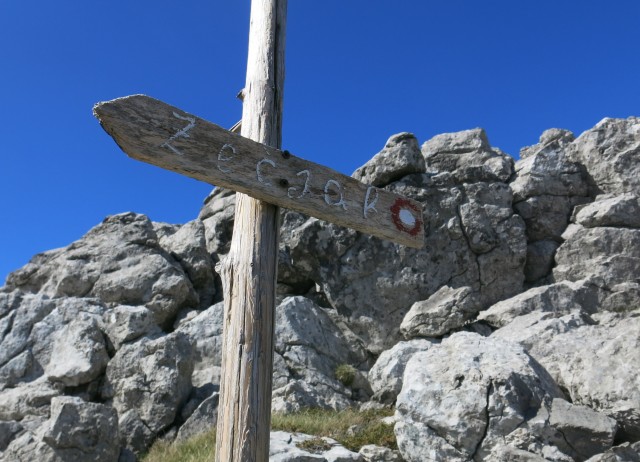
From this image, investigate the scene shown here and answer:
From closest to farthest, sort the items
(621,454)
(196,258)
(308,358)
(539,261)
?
(621,454)
(308,358)
(539,261)
(196,258)

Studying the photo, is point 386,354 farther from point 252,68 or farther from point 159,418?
point 252,68

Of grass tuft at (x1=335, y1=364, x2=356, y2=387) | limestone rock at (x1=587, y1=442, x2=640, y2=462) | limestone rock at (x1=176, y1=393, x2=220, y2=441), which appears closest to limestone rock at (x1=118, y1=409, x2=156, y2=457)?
limestone rock at (x1=176, y1=393, x2=220, y2=441)

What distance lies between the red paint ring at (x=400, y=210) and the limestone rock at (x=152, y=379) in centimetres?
1379

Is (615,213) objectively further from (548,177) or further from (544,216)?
(548,177)

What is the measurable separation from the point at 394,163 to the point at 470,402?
15218mm

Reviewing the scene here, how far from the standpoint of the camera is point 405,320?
22656 mm

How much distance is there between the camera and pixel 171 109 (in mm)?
5734

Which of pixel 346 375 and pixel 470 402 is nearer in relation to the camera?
pixel 470 402

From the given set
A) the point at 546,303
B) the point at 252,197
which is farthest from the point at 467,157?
the point at 252,197

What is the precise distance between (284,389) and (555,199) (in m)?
15.8

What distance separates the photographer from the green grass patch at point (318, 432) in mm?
14023

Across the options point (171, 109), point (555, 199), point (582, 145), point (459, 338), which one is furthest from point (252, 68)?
point (582, 145)

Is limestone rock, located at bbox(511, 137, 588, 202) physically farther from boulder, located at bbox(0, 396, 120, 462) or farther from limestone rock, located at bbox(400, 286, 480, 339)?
boulder, located at bbox(0, 396, 120, 462)

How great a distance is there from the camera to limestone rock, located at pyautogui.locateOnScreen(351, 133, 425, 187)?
25703 millimetres
